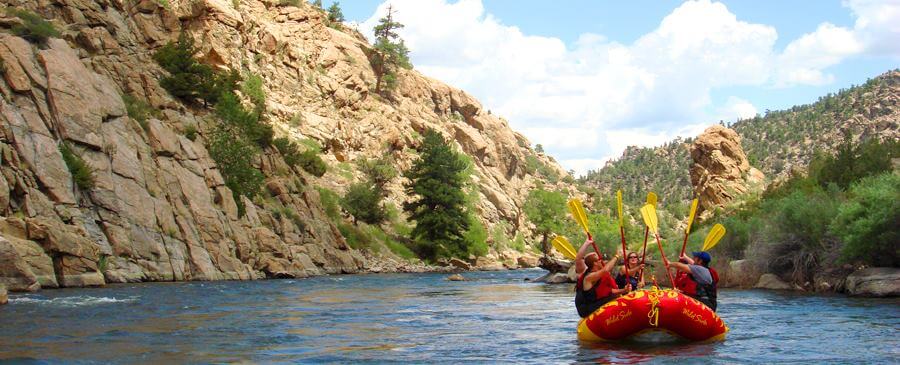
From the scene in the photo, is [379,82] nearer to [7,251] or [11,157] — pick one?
[11,157]

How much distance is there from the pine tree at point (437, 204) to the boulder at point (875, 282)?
41.4 meters

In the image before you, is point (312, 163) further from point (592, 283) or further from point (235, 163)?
point (592, 283)

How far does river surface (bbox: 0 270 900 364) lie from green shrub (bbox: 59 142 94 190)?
643 cm

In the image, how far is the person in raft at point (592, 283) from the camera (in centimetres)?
1520

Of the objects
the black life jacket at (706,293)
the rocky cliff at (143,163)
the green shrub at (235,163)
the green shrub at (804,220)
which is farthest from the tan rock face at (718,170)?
the black life jacket at (706,293)

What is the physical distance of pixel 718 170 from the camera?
7000 cm

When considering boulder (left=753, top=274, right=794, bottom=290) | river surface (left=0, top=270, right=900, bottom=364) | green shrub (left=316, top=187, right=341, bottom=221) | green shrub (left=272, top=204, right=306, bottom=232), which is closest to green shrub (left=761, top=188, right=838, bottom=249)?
boulder (left=753, top=274, right=794, bottom=290)

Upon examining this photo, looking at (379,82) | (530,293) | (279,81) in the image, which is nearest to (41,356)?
(530,293)

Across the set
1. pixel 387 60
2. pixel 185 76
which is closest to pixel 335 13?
pixel 387 60

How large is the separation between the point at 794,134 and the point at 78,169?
10948cm

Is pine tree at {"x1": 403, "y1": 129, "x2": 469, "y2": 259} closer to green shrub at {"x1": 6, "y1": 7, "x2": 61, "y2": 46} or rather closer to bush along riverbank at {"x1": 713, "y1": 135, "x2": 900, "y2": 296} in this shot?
bush along riverbank at {"x1": 713, "y1": 135, "x2": 900, "y2": 296}

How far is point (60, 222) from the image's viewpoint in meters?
28.7

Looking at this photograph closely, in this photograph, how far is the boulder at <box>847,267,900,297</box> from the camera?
80.9 feet

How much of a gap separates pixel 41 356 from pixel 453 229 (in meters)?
54.7
